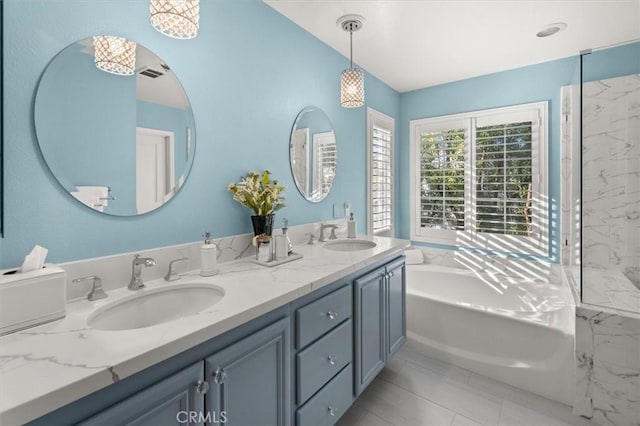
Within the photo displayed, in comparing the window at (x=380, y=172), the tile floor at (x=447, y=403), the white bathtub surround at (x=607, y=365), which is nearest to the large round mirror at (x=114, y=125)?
the tile floor at (x=447, y=403)

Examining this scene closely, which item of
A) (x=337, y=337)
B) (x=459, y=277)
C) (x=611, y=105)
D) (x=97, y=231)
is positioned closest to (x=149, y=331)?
(x=97, y=231)

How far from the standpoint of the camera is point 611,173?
238 centimetres

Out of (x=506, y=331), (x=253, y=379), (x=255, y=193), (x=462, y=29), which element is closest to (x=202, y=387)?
(x=253, y=379)

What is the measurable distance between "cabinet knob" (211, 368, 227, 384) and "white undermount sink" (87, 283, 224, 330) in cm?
30

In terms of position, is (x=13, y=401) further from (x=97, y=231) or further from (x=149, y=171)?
(x=149, y=171)

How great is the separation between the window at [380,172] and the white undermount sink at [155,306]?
2099mm

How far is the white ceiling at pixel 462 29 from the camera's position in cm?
196

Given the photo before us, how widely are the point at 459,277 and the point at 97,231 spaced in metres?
3.05

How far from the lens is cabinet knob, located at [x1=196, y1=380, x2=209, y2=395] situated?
873 mm

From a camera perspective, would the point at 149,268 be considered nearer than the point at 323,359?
Yes

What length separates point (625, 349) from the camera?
1.76 metres

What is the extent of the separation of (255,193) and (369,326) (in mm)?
1025

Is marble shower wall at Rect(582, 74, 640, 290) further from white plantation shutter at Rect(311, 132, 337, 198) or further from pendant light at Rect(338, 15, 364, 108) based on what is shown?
white plantation shutter at Rect(311, 132, 337, 198)

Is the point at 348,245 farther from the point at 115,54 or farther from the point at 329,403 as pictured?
the point at 115,54
